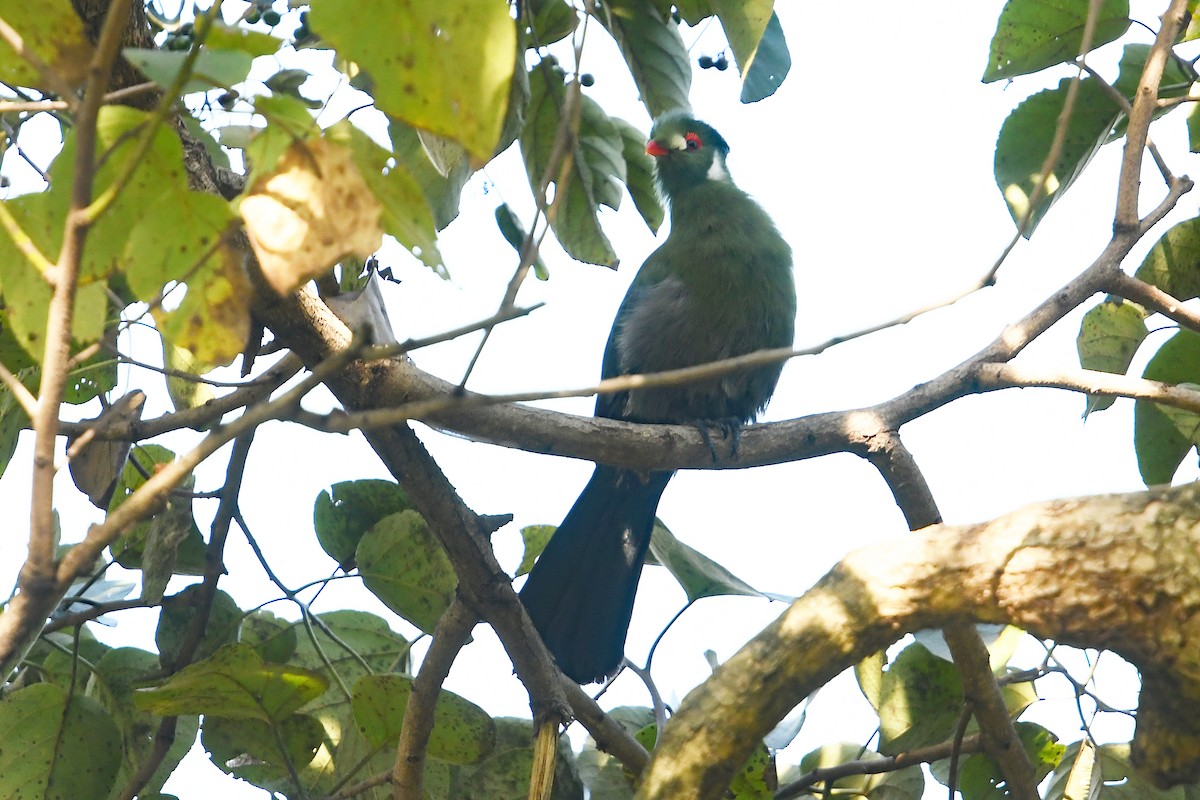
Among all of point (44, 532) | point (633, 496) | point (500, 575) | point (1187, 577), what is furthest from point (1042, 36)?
point (44, 532)

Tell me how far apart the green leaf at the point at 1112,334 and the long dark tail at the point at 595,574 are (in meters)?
1.40

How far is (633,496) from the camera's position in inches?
141

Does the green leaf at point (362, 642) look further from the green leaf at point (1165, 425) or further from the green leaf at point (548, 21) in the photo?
the green leaf at point (1165, 425)

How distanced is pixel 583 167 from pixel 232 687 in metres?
1.24

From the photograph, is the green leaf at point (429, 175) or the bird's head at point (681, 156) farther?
the bird's head at point (681, 156)

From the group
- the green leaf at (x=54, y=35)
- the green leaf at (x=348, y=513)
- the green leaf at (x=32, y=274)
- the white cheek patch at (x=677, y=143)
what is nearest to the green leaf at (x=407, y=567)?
the green leaf at (x=348, y=513)

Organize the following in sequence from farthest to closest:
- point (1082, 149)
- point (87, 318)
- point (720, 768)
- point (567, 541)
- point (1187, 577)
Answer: point (567, 541) → point (1082, 149) → point (720, 768) → point (1187, 577) → point (87, 318)

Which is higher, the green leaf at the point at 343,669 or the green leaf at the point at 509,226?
the green leaf at the point at 509,226

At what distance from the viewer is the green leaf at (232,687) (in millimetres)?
1951

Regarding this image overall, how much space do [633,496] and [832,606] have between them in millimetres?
2013

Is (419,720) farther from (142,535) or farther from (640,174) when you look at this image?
(640,174)

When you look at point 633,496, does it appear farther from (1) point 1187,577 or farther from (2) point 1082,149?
(1) point 1187,577

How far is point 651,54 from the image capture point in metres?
2.29

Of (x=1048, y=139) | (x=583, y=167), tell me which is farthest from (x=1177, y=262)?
(x=583, y=167)
